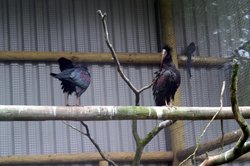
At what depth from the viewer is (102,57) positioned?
671 centimetres

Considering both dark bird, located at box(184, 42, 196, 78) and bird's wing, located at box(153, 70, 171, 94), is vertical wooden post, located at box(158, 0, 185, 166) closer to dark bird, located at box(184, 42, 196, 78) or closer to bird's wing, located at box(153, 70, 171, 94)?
dark bird, located at box(184, 42, 196, 78)

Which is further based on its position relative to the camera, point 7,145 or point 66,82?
point 7,145

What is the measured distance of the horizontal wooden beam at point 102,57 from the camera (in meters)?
6.43

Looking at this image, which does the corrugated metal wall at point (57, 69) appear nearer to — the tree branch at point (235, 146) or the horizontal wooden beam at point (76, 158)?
the horizontal wooden beam at point (76, 158)

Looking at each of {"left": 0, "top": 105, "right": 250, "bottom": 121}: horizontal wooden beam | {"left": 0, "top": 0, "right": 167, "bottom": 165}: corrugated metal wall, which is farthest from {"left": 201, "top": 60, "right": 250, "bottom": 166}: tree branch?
{"left": 0, "top": 0, "right": 167, "bottom": 165}: corrugated metal wall

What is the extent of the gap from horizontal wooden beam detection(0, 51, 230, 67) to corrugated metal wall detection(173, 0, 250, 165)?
82mm

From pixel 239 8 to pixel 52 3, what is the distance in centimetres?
233

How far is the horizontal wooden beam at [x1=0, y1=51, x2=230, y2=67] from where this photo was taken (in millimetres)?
6430

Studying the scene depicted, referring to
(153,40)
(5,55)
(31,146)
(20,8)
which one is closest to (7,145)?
(31,146)

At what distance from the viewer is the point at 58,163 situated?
625 cm

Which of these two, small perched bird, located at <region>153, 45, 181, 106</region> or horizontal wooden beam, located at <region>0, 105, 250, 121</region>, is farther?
small perched bird, located at <region>153, 45, 181, 106</region>

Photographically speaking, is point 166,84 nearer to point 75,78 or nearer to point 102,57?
point 75,78

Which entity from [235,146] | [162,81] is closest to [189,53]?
[162,81]

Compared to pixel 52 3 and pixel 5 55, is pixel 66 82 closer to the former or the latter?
pixel 5 55
